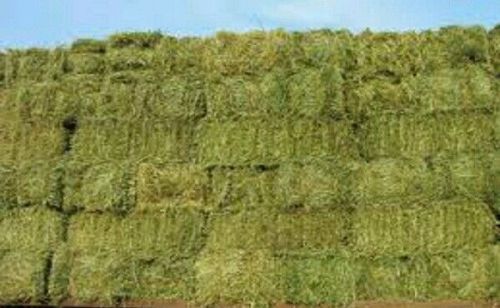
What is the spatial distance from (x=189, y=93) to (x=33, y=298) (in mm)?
2473

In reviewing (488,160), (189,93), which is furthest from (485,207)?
(189,93)

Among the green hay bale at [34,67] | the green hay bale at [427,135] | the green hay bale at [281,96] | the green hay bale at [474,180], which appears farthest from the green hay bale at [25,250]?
the green hay bale at [474,180]

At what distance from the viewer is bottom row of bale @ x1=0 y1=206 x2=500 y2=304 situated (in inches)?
361

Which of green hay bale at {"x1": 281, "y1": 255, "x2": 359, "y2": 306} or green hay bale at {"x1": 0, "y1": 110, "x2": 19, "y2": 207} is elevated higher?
green hay bale at {"x1": 0, "y1": 110, "x2": 19, "y2": 207}

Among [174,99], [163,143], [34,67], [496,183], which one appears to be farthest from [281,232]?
[34,67]

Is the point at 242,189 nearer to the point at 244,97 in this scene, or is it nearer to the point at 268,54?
the point at 244,97

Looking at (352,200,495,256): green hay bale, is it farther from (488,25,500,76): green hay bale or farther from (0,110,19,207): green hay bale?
(0,110,19,207): green hay bale

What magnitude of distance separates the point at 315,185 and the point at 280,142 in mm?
541

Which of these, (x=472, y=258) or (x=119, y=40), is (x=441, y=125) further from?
(x=119, y=40)

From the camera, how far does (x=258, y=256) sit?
927 centimetres

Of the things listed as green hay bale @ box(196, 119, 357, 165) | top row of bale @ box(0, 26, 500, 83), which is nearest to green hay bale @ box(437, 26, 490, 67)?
top row of bale @ box(0, 26, 500, 83)

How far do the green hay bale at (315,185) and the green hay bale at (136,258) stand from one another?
2.81 feet

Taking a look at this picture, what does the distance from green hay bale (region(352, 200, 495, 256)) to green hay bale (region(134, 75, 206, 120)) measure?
1.93 m

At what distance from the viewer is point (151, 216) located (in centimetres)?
956
